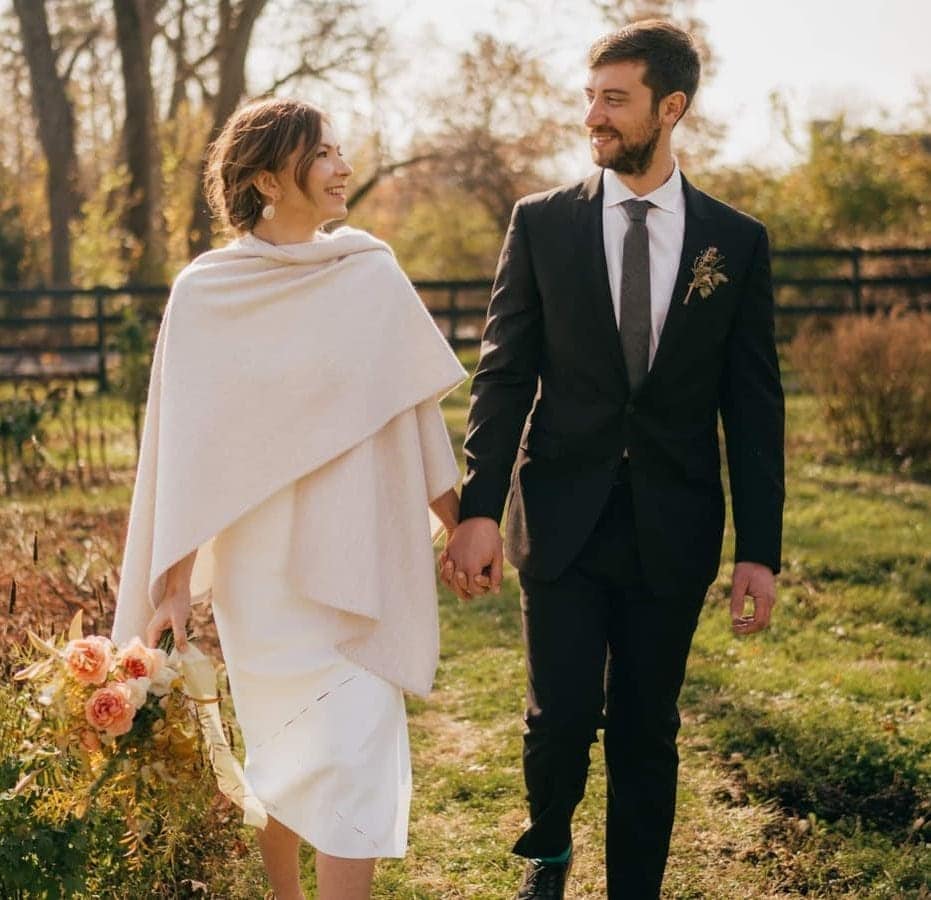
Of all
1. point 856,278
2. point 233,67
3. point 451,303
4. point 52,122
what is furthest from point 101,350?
point 856,278

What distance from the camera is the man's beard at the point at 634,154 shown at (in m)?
3.35

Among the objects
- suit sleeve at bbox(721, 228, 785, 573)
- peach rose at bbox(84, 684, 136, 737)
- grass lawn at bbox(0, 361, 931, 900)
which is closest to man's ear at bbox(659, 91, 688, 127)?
suit sleeve at bbox(721, 228, 785, 573)

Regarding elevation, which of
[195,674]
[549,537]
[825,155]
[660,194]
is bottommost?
[195,674]

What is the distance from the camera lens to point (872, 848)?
4074 millimetres

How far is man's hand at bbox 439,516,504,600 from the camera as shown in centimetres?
332

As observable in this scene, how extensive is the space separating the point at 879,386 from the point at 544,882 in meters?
7.24

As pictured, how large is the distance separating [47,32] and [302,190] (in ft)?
62.8

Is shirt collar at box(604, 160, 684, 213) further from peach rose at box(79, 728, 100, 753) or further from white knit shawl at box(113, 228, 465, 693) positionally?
peach rose at box(79, 728, 100, 753)

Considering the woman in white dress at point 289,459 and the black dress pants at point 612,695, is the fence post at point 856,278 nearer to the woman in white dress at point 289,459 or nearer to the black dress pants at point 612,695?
the black dress pants at point 612,695

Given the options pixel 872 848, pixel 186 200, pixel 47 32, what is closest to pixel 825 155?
pixel 186 200

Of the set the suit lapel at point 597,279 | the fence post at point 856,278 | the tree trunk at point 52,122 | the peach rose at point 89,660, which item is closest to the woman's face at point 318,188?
the suit lapel at point 597,279

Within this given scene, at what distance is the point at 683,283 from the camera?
337 centimetres

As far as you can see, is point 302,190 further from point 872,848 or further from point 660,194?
point 872,848

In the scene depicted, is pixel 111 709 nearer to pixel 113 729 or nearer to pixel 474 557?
pixel 113 729
